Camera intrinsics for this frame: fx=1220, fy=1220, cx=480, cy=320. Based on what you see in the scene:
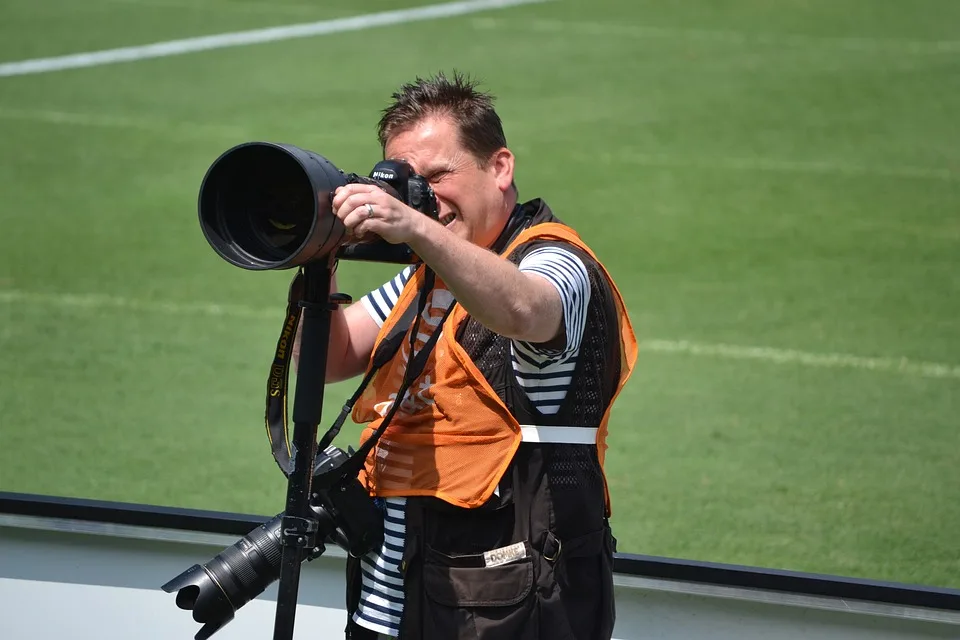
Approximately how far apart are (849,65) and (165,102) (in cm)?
484

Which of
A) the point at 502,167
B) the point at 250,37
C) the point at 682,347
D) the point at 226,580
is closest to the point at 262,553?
the point at 226,580

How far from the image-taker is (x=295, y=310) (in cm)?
181

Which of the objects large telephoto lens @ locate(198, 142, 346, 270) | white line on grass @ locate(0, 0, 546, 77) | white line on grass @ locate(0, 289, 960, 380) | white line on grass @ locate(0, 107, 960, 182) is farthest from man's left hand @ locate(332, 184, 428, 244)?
Answer: white line on grass @ locate(0, 0, 546, 77)

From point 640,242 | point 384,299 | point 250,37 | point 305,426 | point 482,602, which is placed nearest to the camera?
point 305,426

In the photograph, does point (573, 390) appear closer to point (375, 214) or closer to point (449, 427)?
point (449, 427)

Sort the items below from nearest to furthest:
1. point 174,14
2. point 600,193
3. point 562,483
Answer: point 562,483 < point 600,193 < point 174,14

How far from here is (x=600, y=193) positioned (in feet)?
22.8

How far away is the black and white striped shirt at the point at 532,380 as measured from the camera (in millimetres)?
1746

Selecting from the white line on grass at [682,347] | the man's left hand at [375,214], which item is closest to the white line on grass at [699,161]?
the white line on grass at [682,347]

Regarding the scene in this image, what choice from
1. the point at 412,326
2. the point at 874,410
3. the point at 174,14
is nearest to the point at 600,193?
the point at 874,410

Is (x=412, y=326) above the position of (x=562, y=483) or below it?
above

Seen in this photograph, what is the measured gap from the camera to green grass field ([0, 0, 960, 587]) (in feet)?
14.0

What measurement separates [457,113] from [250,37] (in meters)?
7.65

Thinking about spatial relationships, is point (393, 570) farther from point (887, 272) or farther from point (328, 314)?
point (887, 272)
